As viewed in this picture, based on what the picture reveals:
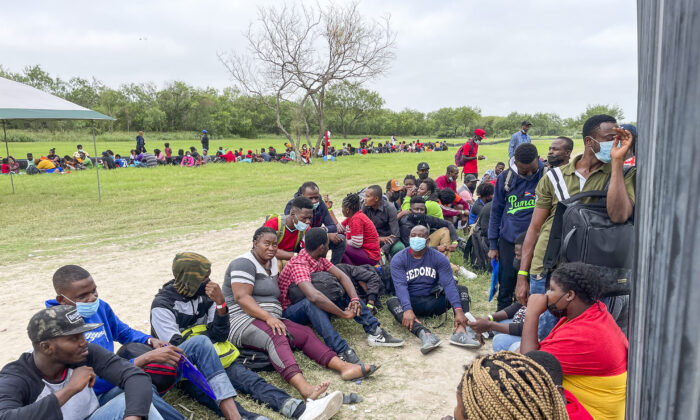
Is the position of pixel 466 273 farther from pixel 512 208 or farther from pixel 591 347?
pixel 591 347

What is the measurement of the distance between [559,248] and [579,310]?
61 centimetres

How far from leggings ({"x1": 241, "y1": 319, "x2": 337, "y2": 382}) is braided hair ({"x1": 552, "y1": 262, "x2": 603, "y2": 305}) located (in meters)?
2.15

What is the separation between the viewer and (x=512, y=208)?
4340 millimetres

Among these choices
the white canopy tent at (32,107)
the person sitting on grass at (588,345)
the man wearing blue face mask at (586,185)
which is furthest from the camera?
the white canopy tent at (32,107)

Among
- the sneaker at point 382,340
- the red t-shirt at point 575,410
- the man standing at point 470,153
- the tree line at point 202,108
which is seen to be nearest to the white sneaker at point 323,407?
the sneaker at point 382,340

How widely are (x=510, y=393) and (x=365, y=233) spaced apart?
4.30m

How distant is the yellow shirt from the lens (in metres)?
2.50

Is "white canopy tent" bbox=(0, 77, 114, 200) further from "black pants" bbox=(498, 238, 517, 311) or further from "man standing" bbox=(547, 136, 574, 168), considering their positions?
"man standing" bbox=(547, 136, 574, 168)

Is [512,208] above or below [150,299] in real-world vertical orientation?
above

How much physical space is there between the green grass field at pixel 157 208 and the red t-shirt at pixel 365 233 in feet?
3.14

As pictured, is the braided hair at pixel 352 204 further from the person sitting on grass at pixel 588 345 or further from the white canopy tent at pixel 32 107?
the white canopy tent at pixel 32 107

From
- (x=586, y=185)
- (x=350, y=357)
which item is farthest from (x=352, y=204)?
(x=586, y=185)

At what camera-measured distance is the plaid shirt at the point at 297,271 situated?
175 inches

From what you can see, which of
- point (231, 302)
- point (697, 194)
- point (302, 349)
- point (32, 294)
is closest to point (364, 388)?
point (302, 349)
